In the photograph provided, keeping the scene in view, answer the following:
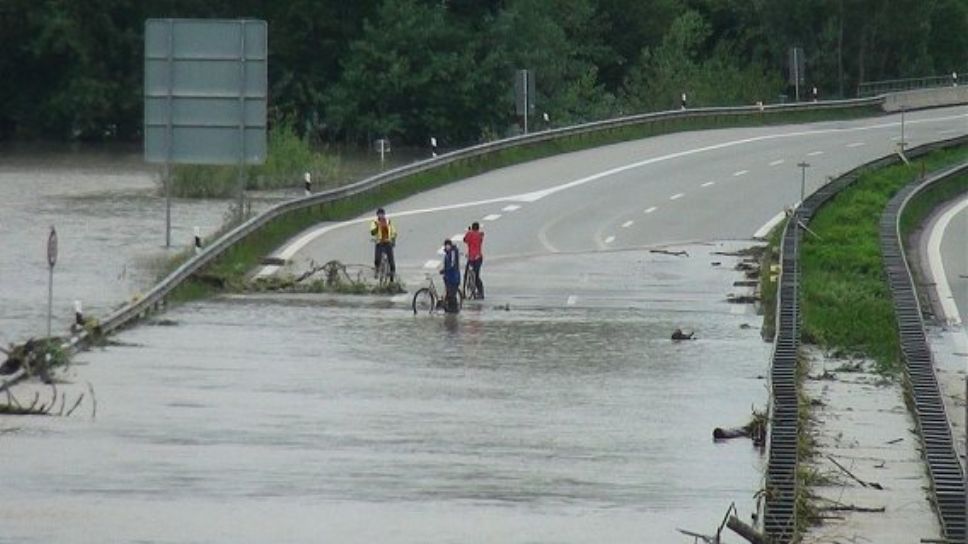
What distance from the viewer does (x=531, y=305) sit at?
4272cm

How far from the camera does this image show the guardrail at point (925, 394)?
2322 cm

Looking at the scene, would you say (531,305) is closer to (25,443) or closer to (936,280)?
(936,280)

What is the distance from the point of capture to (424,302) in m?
41.9

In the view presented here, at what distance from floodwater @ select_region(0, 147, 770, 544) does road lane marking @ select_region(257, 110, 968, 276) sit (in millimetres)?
3344

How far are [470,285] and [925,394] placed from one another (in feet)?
47.7

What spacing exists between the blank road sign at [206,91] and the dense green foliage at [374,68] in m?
36.7

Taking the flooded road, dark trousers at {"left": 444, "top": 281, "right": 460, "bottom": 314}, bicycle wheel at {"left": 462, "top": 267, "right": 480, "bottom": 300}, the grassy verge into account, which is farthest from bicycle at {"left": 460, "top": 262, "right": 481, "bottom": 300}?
the grassy verge

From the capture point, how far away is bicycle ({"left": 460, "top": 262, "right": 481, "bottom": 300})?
4353 cm

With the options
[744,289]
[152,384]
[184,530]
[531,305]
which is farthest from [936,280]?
[184,530]

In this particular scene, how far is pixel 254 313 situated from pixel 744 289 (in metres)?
9.17

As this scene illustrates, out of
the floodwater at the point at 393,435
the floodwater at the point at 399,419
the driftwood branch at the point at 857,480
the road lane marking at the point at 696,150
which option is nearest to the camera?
the floodwater at the point at 393,435

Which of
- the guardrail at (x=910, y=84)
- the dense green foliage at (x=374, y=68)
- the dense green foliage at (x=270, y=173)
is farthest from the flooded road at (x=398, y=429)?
the guardrail at (x=910, y=84)

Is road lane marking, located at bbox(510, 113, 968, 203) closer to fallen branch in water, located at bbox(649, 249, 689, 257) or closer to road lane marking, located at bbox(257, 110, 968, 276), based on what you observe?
road lane marking, located at bbox(257, 110, 968, 276)

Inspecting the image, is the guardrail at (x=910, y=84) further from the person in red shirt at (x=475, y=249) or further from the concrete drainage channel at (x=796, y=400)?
the person in red shirt at (x=475, y=249)
